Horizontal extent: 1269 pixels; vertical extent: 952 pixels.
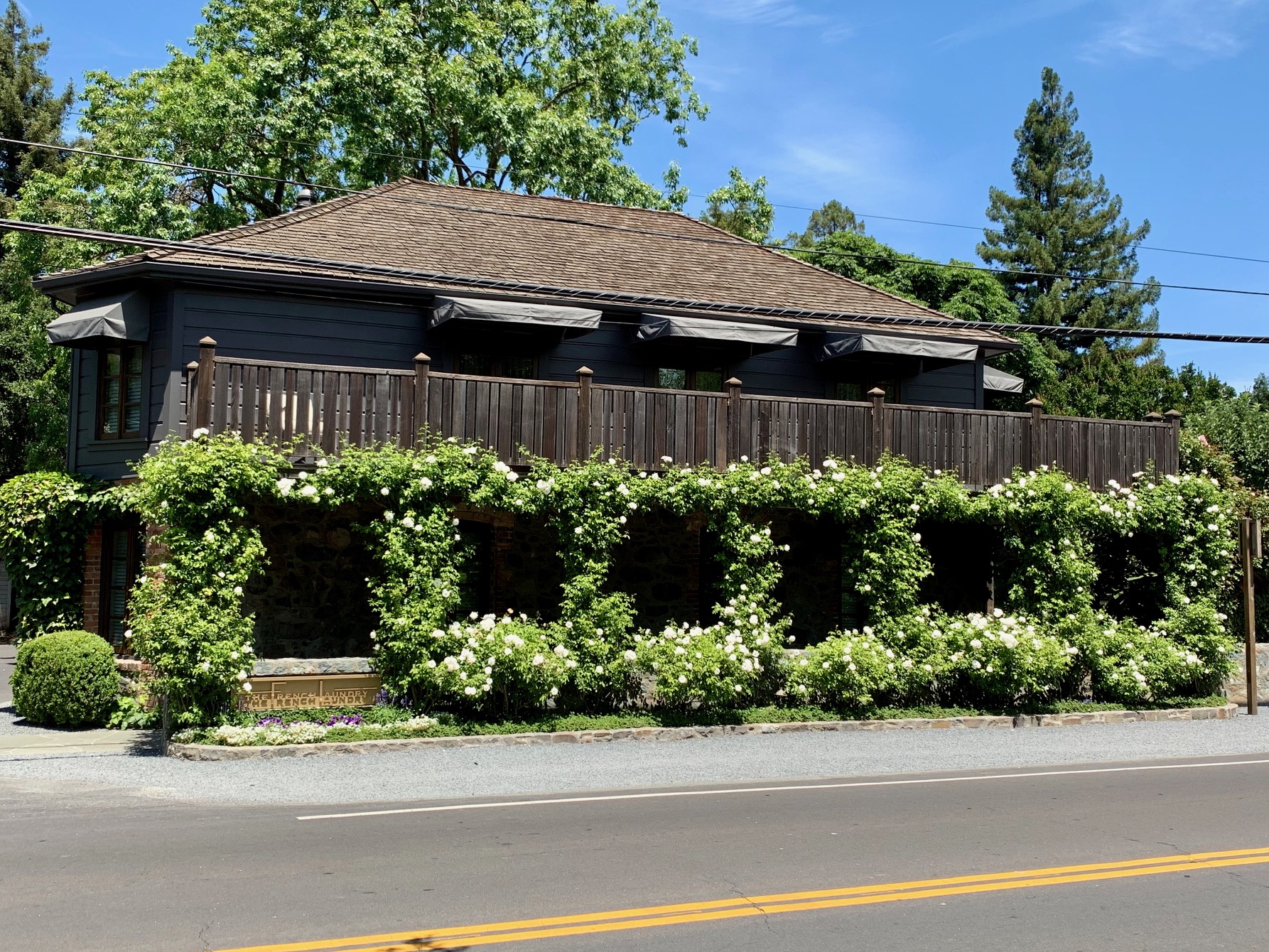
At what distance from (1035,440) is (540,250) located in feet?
29.1

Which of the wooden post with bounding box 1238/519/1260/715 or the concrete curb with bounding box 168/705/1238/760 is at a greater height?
the wooden post with bounding box 1238/519/1260/715

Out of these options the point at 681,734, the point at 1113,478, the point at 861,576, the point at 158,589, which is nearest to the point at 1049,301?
the point at 1113,478

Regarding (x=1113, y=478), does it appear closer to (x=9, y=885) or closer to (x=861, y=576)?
(x=861, y=576)

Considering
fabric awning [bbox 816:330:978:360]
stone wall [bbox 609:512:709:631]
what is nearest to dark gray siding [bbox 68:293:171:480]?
stone wall [bbox 609:512:709:631]

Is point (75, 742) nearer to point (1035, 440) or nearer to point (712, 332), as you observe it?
point (712, 332)

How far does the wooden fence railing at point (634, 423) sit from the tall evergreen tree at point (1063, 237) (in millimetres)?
32394

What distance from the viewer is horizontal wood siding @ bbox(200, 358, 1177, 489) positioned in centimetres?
1459

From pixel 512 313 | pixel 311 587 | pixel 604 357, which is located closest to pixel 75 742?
pixel 311 587

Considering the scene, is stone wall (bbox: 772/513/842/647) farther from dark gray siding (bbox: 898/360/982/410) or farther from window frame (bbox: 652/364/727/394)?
dark gray siding (bbox: 898/360/982/410)

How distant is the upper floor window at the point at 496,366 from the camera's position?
1851 centimetres

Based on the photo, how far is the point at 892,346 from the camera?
63.9ft

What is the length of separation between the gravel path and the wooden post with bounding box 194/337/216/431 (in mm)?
3887

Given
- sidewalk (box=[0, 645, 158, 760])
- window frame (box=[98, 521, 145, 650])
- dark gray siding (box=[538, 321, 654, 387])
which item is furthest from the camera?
dark gray siding (box=[538, 321, 654, 387])

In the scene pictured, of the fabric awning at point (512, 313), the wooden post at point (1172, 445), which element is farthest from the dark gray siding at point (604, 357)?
the wooden post at point (1172, 445)
